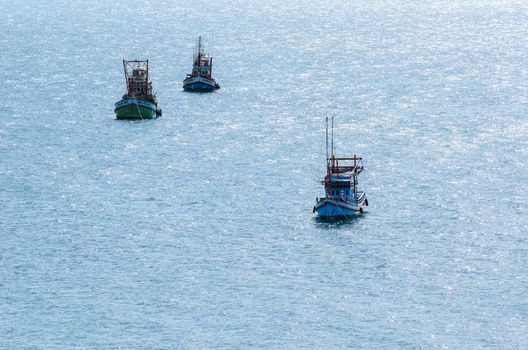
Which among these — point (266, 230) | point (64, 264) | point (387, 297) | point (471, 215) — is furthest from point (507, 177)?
point (64, 264)

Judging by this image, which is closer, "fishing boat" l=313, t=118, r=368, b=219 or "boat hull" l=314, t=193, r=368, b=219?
"boat hull" l=314, t=193, r=368, b=219

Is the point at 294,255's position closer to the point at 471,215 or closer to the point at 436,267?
the point at 436,267

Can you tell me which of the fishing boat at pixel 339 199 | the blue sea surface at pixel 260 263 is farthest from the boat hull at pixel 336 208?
the blue sea surface at pixel 260 263

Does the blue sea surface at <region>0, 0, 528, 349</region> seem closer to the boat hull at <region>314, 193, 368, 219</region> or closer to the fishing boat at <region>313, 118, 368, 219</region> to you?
the boat hull at <region>314, 193, 368, 219</region>

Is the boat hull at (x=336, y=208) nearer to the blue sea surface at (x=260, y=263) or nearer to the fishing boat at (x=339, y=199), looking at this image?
the fishing boat at (x=339, y=199)

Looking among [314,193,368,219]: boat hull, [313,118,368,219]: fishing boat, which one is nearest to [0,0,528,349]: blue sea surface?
[314,193,368,219]: boat hull

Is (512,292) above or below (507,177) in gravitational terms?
below

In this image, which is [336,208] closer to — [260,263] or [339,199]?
[339,199]

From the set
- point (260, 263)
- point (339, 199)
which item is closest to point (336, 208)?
point (339, 199)
